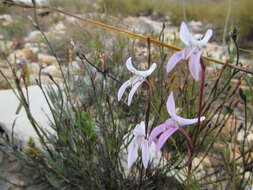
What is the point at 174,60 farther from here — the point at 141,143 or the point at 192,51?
the point at 141,143

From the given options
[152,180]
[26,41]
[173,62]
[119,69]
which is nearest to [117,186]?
[152,180]

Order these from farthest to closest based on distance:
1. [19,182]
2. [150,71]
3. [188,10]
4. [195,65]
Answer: [188,10]
[19,182]
[150,71]
[195,65]

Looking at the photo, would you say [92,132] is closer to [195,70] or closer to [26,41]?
[195,70]

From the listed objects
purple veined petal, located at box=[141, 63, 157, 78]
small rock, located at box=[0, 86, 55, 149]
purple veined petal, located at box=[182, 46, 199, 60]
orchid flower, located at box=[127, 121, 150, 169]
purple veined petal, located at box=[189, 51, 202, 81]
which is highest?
purple veined petal, located at box=[182, 46, 199, 60]

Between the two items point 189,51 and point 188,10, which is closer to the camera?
point 189,51

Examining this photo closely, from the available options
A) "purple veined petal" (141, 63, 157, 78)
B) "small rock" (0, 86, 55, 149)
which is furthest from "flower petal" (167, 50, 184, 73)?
"small rock" (0, 86, 55, 149)

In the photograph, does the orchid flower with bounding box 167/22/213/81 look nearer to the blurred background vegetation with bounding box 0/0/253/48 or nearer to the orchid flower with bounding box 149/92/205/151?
the orchid flower with bounding box 149/92/205/151

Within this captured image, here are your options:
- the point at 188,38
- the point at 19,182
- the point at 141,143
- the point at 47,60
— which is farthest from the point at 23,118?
the point at 47,60

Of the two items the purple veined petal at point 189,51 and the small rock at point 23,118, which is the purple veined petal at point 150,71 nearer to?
the purple veined petal at point 189,51

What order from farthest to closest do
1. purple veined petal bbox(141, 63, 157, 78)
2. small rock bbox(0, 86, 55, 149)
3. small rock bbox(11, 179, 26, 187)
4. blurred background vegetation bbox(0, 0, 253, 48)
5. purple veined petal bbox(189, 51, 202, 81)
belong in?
1. blurred background vegetation bbox(0, 0, 253, 48)
2. small rock bbox(0, 86, 55, 149)
3. small rock bbox(11, 179, 26, 187)
4. purple veined petal bbox(141, 63, 157, 78)
5. purple veined petal bbox(189, 51, 202, 81)

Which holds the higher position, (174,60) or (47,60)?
(174,60)

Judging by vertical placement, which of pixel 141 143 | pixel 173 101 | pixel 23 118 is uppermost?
pixel 173 101
